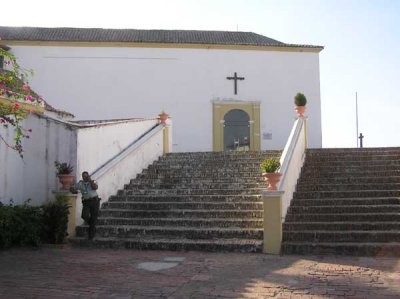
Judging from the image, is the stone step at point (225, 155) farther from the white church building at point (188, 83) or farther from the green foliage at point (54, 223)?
the white church building at point (188, 83)

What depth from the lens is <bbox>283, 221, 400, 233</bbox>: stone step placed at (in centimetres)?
924

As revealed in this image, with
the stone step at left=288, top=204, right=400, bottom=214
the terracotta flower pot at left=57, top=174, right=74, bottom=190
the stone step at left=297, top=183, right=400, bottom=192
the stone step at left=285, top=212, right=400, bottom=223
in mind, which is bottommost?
the stone step at left=285, top=212, right=400, bottom=223

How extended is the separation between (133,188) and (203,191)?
6.05ft

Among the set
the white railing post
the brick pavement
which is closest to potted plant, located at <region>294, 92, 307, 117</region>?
the white railing post

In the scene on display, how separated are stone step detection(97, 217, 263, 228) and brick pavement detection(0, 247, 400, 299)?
1106mm

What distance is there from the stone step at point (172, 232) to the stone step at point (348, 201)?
1.78 meters

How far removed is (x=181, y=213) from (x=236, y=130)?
12.1m

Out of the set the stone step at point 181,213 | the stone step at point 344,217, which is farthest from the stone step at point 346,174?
the stone step at point 181,213

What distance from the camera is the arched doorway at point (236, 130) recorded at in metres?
21.8

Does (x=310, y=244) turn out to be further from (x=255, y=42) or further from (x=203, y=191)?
(x=255, y=42)

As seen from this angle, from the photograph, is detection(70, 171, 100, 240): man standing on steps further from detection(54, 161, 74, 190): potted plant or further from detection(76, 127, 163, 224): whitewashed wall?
detection(76, 127, 163, 224): whitewashed wall

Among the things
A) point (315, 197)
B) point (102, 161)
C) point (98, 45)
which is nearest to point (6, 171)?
point (102, 161)

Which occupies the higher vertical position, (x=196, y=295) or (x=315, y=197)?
(x=315, y=197)

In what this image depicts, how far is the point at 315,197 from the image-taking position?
35.3 ft
